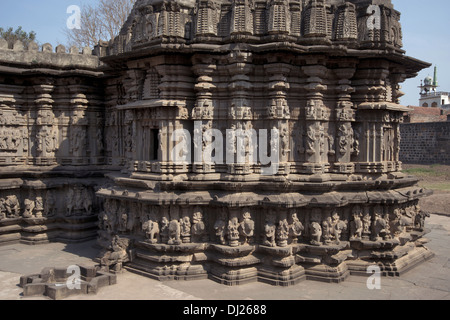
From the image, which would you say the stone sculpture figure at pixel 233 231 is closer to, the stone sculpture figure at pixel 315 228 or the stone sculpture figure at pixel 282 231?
the stone sculpture figure at pixel 282 231

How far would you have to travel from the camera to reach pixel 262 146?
9070 millimetres

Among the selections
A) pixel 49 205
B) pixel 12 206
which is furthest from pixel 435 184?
pixel 12 206

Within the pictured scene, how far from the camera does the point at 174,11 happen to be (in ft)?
30.0

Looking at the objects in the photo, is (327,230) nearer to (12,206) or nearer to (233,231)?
(233,231)

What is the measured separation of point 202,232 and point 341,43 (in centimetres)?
527

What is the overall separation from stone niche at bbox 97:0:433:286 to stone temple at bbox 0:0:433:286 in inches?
1.2

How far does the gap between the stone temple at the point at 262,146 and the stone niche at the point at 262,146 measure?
0.10 ft

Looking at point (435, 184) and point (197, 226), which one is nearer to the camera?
point (197, 226)

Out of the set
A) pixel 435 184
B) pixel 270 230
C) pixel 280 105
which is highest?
pixel 280 105

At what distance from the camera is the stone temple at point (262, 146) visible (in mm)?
8672

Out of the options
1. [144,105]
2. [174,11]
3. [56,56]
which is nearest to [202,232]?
[144,105]

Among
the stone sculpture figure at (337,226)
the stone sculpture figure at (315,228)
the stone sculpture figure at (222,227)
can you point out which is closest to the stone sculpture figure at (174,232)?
the stone sculpture figure at (222,227)

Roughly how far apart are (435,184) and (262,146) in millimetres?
19289

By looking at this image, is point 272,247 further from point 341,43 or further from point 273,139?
point 341,43
